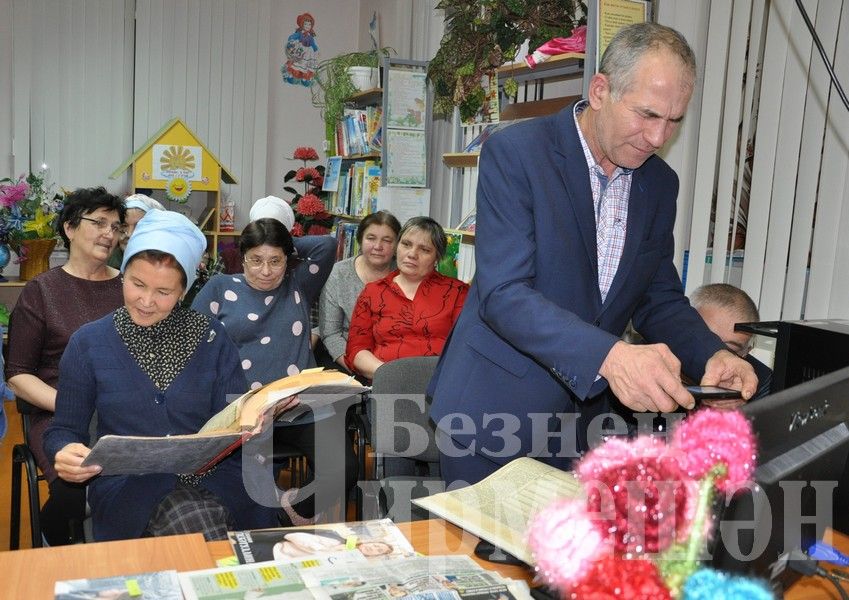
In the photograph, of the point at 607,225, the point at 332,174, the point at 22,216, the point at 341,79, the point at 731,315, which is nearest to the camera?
the point at 607,225

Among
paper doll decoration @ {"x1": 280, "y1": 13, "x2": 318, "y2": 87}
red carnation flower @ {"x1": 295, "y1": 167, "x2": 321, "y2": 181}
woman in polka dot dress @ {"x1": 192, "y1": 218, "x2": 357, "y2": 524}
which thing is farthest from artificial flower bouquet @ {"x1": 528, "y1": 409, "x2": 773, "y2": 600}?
paper doll decoration @ {"x1": 280, "y1": 13, "x2": 318, "y2": 87}

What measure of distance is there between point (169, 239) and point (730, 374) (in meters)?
1.37

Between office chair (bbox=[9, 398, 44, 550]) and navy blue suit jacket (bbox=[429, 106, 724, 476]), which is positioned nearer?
navy blue suit jacket (bbox=[429, 106, 724, 476])

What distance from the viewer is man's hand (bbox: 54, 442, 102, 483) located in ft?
5.68

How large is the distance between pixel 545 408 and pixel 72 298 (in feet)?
5.91

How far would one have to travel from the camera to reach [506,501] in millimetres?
1362

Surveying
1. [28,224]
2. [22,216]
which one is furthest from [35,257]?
[22,216]

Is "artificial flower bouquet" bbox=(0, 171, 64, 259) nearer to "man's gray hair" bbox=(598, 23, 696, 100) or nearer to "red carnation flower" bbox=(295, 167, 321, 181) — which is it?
"red carnation flower" bbox=(295, 167, 321, 181)

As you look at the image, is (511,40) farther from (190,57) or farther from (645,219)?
(190,57)

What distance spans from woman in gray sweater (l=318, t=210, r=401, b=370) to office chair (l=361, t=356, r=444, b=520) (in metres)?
1.48

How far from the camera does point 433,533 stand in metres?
1.39

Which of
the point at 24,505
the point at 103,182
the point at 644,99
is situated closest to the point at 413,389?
the point at 644,99

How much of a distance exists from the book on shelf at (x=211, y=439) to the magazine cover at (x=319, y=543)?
1.30ft

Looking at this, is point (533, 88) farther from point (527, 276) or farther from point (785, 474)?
point (785, 474)
